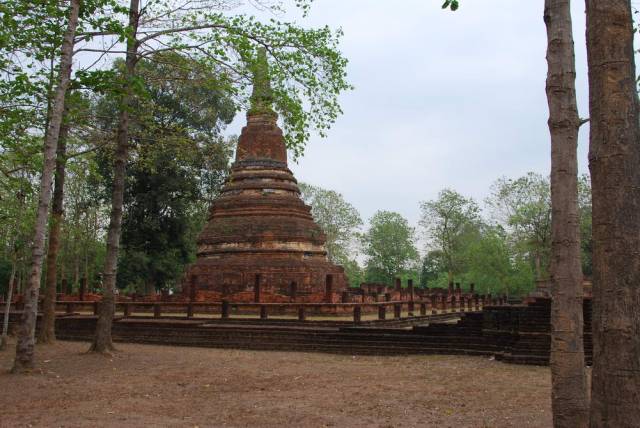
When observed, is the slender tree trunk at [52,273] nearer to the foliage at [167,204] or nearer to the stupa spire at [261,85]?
the stupa spire at [261,85]

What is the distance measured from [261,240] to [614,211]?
23.0 metres

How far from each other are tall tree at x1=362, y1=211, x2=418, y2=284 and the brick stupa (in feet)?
101

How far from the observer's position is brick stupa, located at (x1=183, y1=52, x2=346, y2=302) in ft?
81.8

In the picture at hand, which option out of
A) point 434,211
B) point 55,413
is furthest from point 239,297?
point 434,211

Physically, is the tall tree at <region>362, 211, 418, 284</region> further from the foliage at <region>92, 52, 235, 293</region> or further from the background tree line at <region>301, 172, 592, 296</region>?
the foliage at <region>92, 52, 235, 293</region>

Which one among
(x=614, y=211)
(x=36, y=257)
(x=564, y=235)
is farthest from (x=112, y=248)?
(x=614, y=211)

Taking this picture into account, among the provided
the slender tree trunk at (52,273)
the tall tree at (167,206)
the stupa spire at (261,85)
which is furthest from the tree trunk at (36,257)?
the tall tree at (167,206)

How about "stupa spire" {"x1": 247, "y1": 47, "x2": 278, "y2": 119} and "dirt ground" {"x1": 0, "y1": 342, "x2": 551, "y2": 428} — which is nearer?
"dirt ground" {"x1": 0, "y1": 342, "x2": 551, "y2": 428}

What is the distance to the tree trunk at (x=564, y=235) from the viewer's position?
17.3 feet

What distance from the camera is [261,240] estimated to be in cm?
2625

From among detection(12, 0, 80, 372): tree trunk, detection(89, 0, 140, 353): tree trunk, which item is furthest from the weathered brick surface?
detection(12, 0, 80, 372): tree trunk

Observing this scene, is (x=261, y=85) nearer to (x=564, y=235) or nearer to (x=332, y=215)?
(x=564, y=235)

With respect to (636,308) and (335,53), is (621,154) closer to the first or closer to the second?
(636,308)

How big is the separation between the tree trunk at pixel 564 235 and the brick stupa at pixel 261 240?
55.7 ft
